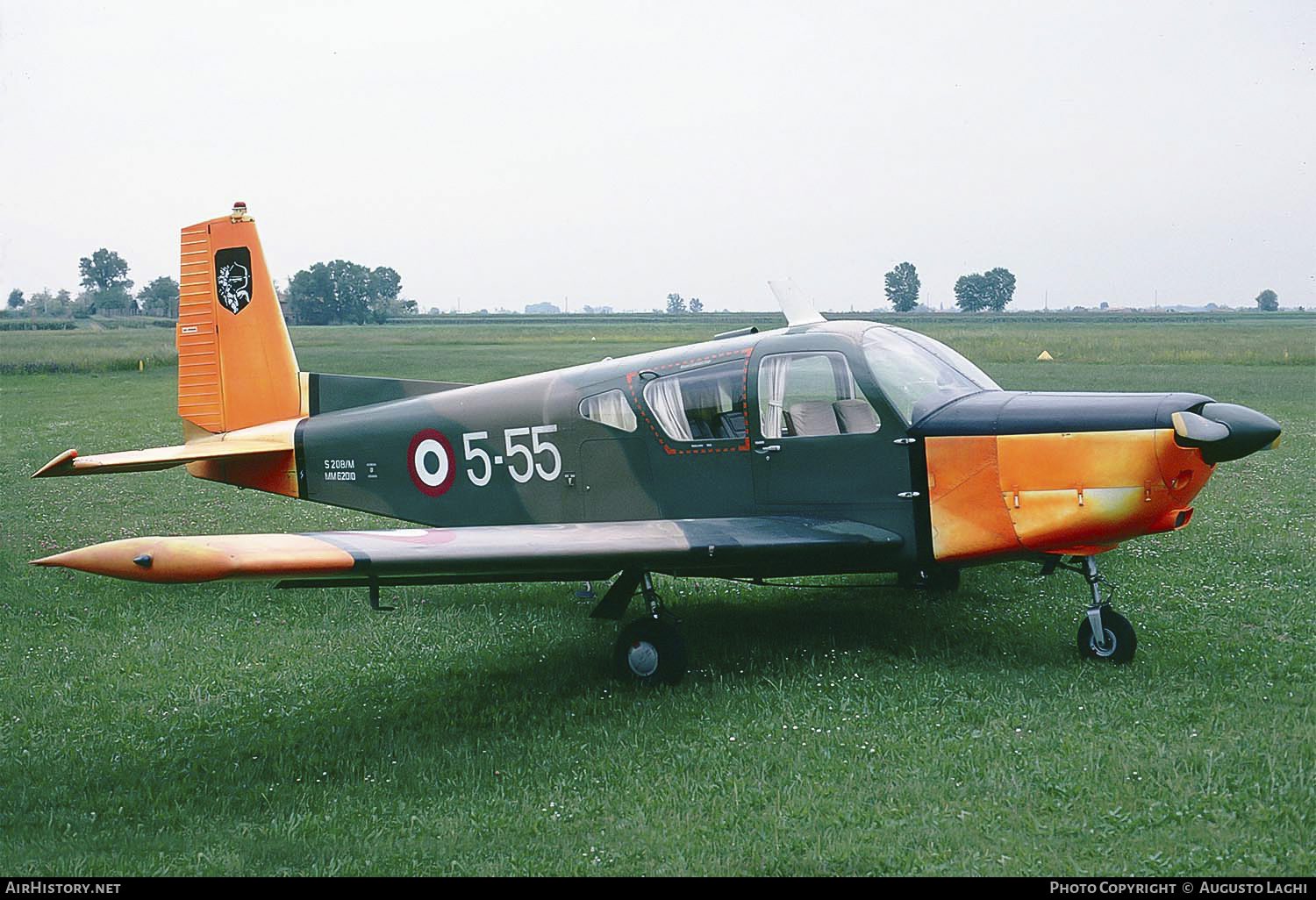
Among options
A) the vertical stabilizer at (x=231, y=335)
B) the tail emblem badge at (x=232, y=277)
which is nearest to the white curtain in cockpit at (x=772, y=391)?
the vertical stabilizer at (x=231, y=335)

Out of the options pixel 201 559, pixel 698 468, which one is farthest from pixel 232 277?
pixel 201 559

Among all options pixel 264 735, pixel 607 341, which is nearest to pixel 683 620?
pixel 264 735

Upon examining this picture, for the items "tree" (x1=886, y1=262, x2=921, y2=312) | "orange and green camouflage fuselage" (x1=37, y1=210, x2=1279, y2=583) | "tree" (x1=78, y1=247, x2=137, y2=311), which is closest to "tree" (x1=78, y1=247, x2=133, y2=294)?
"tree" (x1=78, y1=247, x2=137, y2=311)

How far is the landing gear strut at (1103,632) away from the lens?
7301 mm

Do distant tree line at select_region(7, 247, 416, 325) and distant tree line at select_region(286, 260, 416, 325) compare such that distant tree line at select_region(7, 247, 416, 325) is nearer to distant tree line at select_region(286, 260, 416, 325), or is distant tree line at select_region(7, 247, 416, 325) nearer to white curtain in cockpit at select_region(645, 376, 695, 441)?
distant tree line at select_region(286, 260, 416, 325)

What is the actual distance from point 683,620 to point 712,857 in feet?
13.5

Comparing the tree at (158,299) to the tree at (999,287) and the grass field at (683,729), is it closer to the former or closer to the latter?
the tree at (999,287)

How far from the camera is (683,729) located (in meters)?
6.53

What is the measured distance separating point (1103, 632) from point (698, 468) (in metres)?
2.93

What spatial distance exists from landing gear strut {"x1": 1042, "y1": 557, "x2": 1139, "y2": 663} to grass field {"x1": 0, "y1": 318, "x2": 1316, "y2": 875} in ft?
0.67

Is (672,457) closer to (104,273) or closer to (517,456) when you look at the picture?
(517,456)

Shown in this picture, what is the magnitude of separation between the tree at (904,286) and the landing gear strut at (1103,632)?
33033 mm
